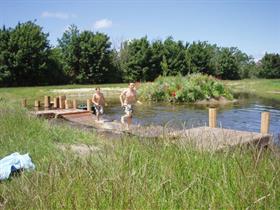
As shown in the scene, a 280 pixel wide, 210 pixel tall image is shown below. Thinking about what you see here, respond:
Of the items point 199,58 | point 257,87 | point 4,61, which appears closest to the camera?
point 4,61

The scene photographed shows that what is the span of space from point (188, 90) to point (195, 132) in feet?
83.1

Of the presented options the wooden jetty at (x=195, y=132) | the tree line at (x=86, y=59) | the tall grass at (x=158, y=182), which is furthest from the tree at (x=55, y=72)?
the tall grass at (x=158, y=182)

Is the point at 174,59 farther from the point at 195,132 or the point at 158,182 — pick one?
the point at 158,182

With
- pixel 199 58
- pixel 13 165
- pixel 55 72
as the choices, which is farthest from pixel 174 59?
pixel 13 165

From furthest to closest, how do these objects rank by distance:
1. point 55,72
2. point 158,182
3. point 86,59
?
1. point 86,59
2. point 55,72
3. point 158,182

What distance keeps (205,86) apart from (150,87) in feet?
15.8

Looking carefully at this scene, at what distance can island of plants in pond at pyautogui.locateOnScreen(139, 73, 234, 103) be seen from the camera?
33.5m

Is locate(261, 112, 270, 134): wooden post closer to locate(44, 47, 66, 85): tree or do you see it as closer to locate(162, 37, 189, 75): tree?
locate(44, 47, 66, 85): tree

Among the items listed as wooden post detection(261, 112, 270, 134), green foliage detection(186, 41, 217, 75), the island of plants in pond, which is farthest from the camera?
green foliage detection(186, 41, 217, 75)

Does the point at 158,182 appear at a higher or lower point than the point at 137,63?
lower

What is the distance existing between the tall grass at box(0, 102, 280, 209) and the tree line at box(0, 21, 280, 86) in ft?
158

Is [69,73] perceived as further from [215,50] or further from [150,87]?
[215,50]

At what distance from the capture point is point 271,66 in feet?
272

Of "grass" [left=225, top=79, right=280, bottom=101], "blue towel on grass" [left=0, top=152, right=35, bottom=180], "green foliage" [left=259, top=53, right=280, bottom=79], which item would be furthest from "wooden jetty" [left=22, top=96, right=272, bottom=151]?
"green foliage" [left=259, top=53, right=280, bottom=79]
